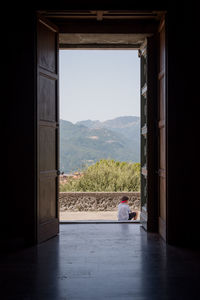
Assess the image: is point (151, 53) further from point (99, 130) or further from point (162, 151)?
point (99, 130)

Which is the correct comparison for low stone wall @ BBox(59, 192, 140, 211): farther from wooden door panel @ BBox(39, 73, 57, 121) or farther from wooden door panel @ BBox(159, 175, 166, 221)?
wooden door panel @ BBox(39, 73, 57, 121)

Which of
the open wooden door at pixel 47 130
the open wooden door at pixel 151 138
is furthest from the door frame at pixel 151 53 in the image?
the open wooden door at pixel 47 130

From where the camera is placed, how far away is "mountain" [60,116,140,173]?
19591 mm

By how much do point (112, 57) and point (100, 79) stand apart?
7.51ft

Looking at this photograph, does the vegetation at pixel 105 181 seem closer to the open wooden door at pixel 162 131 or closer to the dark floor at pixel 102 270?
the open wooden door at pixel 162 131

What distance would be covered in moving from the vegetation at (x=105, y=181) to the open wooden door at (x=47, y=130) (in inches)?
172

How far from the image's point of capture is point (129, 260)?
3.32 m

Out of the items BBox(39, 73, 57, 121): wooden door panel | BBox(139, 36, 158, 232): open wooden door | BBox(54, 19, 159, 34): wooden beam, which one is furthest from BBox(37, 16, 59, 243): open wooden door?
BBox(139, 36, 158, 232): open wooden door

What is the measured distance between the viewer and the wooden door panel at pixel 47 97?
4082 millimetres

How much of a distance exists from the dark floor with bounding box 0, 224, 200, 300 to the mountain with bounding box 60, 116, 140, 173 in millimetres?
14247
